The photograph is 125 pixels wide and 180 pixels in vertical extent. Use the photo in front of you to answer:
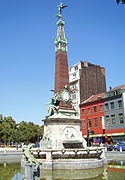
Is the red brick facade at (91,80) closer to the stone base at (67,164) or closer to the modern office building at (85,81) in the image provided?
the modern office building at (85,81)

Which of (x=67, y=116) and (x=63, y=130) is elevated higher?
(x=67, y=116)

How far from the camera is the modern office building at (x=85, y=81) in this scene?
6581 centimetres

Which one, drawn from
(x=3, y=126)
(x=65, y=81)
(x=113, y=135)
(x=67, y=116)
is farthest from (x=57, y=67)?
(x=3, y=126)

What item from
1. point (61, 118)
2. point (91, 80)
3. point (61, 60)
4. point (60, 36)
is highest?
point (91, 80)

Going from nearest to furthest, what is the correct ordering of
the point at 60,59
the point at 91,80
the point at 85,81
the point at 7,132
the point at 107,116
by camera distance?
the point at 60,59 < the point at 107,116 < the point at 7,132 < the point at 85,81 < the point at 91,80

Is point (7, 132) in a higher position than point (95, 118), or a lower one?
lower

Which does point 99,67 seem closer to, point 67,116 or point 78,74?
point 78,74

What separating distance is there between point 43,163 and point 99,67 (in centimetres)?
5627

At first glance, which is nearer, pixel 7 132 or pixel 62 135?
pixel 62 135

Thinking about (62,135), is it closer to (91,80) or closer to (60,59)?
(60,59)

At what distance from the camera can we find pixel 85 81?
67.5m

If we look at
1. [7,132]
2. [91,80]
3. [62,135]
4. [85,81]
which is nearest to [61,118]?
[62,135]

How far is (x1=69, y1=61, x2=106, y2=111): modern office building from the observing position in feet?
216

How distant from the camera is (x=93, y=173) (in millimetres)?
18547
